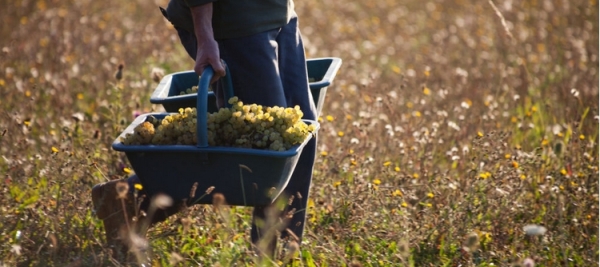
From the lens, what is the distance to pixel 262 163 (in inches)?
100

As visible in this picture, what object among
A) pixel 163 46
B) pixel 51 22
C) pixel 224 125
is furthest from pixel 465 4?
pixel 224 125

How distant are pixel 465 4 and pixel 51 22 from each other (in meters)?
4.20

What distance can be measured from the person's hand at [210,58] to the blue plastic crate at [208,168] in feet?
0.30

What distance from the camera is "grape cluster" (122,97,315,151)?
256 cm

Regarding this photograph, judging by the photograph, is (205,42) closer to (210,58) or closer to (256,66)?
(210,58)

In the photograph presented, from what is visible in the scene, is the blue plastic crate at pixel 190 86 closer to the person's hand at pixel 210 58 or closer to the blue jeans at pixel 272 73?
the blue jeans at pixel 272 73

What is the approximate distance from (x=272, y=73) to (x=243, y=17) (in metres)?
0.22

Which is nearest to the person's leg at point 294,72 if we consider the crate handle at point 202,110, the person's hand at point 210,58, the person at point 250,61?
the person at point 250,61

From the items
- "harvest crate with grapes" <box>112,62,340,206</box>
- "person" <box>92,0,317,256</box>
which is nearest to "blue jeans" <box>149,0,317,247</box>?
"person" <box>92,0,317,256</box>

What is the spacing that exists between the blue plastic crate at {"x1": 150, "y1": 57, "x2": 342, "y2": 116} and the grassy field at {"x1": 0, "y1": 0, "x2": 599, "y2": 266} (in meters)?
0.39

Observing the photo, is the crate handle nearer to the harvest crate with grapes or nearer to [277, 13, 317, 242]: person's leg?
the harvest crate with grapes

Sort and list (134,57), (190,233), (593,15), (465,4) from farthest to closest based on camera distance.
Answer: (465,4)
(593,15)
(134,57)
(190,233)

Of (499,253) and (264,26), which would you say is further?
(499,253)

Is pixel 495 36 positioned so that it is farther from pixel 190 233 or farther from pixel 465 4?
pixel 190 233
